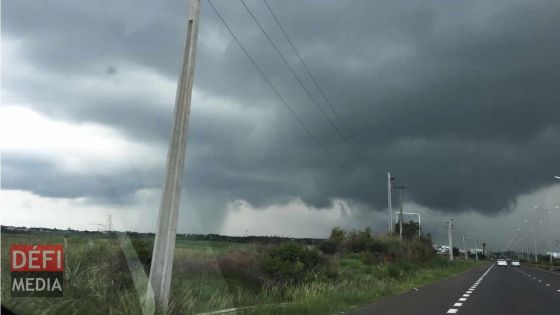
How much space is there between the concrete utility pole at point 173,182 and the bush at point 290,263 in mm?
14768

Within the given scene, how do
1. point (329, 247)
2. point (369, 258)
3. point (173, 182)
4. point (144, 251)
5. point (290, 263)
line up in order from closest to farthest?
1. point (173, 182)
2. point (144, 251)
3. point (290, 263)
4. point (369, 258)
5. point (329, 247)

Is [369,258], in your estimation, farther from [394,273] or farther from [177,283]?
[177,283]

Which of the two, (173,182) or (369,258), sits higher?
(173,182)

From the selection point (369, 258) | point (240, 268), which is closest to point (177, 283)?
point (240, 268)

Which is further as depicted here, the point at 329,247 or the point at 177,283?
the point at 329,247

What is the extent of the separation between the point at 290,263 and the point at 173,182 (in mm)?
16730

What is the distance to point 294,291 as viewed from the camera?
2266 centimetres

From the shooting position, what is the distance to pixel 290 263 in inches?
1158

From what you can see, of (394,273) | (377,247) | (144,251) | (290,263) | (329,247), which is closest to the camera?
(144,251)

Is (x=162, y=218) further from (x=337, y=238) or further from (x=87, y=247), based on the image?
(x=337, y=238)

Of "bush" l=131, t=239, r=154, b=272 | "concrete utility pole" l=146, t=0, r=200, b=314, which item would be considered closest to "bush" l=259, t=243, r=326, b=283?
"bush" l=131, t=239, r=154, b=272

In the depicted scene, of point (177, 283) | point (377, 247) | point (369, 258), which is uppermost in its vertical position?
point (377, 247)

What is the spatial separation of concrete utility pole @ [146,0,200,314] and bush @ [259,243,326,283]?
48.5ft

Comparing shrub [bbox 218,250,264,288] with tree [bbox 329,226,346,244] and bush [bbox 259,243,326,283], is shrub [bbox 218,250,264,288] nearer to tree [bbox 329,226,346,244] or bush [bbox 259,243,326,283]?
bush [bbox 259,243,326,283]
